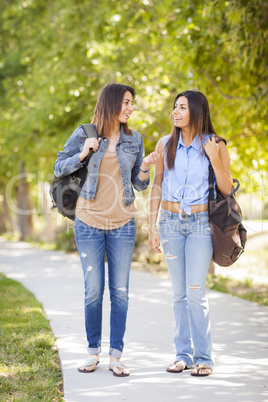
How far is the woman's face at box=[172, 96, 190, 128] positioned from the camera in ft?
13.4

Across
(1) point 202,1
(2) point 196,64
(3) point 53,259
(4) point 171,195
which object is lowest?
(3) point 53,259

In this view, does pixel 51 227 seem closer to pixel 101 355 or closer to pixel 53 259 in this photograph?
pixel 53 259

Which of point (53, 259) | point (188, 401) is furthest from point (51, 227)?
point (188, 401)

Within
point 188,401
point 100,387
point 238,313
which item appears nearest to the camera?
point 188,401

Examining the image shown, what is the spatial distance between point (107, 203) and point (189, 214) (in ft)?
2.02

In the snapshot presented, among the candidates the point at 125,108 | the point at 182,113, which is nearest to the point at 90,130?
the point at 125,108

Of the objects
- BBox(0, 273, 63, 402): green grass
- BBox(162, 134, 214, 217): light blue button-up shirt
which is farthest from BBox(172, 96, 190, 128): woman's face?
BBox(0, 273, 63, 402): green grass

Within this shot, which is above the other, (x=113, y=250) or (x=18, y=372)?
(x=113, y=250)

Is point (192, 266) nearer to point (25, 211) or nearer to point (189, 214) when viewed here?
point (189, 214)

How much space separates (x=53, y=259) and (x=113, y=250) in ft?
30.6

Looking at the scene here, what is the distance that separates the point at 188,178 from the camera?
4047mm

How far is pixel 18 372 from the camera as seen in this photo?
412 centimetres

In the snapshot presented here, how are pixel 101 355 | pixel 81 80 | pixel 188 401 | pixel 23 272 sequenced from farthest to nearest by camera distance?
pixel 81 80 → pixel 23 272 → pixel 101 355 → pixel 188 401

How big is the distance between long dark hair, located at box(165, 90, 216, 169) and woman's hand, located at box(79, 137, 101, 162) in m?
0.58
